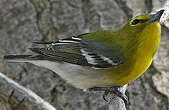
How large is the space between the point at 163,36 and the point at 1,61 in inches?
87.1

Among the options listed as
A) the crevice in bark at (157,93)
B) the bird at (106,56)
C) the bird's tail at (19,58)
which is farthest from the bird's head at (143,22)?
the bird's tail at (19,58)

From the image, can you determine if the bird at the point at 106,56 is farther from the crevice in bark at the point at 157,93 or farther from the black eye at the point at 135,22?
the crevice in bark at the point at 157,93

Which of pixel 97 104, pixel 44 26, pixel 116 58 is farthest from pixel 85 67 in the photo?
pixel 44 26

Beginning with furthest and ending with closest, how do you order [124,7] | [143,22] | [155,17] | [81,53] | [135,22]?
[124,7], [81,53], [135,22], [143,22], [155,17]

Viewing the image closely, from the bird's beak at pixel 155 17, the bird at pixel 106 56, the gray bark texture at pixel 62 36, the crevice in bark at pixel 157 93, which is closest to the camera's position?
the bird's beak at pixel 155 17

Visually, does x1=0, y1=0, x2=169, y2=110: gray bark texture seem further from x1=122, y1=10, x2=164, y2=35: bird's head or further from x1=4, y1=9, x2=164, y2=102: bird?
x1=122, y1=10, x2=164, y2=35: bird's head

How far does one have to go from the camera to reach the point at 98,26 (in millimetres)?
5617

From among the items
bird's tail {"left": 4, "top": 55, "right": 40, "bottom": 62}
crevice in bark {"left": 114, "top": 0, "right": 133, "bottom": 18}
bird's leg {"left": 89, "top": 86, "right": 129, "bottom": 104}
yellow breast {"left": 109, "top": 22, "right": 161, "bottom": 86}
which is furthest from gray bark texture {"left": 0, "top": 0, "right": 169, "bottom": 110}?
yellow breast {"left": 109, "top": 22, "right": 161, "bottom": 86}

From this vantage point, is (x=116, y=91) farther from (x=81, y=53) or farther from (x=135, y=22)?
(x=135, y=22)

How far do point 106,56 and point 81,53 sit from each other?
29 cm

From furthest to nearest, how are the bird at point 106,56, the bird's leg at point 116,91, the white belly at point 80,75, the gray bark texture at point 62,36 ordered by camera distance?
the gray bark texture at point 62,36 → the bird's leg at point 116,91 → the white belly at point 80,75 → the bird at point 106,56

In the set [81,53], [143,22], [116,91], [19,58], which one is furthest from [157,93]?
Result: [19,58]

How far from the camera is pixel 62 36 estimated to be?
5.65m

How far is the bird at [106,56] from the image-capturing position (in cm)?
430
